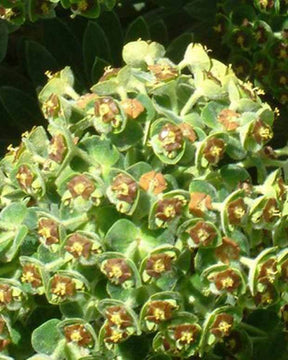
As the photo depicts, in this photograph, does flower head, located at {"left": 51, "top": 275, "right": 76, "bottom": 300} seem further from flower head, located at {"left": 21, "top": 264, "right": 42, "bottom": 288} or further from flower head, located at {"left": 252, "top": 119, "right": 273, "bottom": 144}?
flower head, located at {"left": 252, "top": 119, "right": 273, "bottom": 144}

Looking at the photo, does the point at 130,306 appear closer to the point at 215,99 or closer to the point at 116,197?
the point at 116,197

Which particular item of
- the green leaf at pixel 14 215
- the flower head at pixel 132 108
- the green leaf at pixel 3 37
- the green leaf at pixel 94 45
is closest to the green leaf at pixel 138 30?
the green leaf at pixel 94 45

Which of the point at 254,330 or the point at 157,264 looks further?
the point at 254,330

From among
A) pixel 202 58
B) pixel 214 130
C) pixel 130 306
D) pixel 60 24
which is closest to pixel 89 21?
pixel 60 24

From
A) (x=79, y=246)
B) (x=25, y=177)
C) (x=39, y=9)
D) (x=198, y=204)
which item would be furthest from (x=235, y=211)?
(x=39, y=9)

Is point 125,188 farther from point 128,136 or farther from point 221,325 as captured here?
point 221,325
